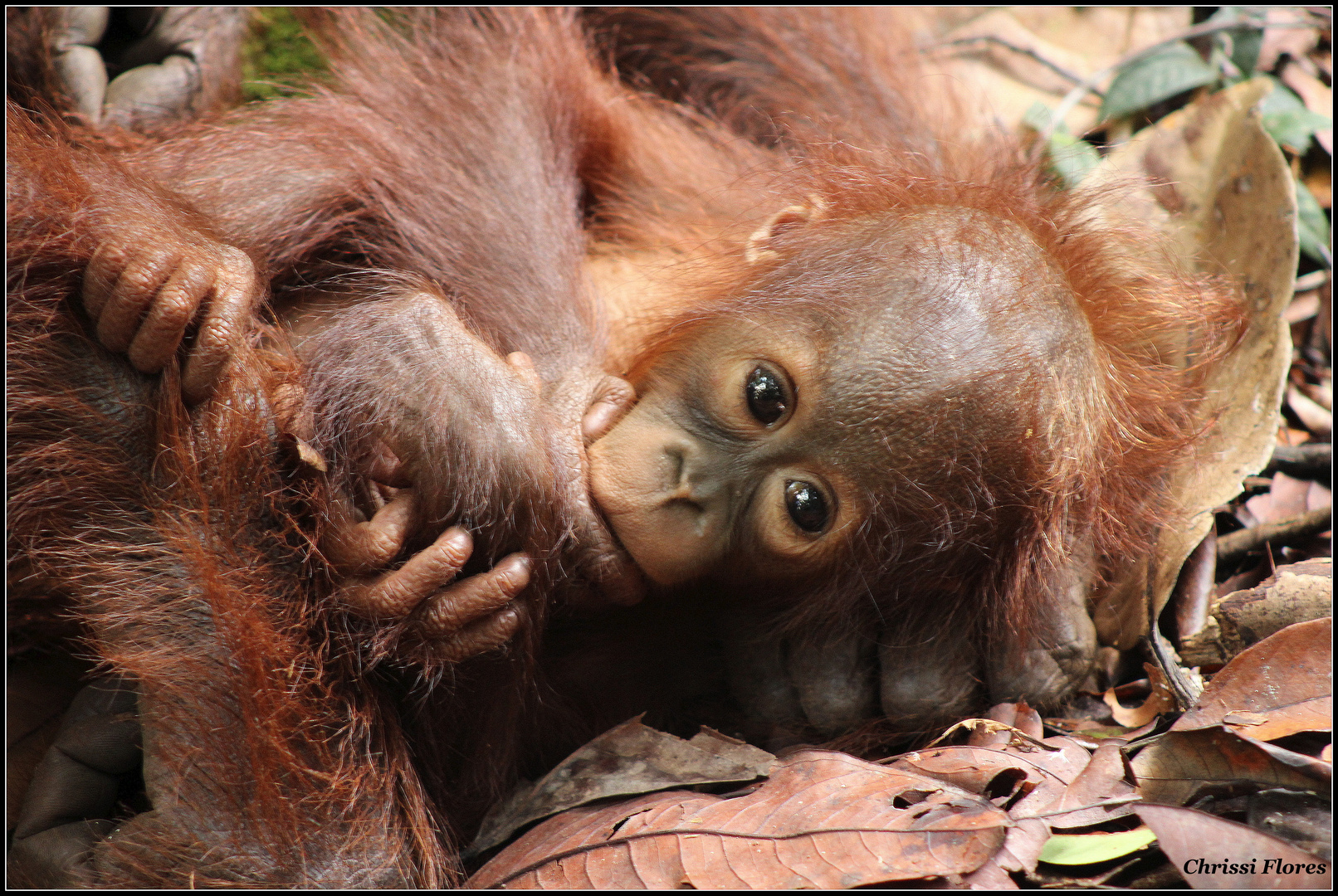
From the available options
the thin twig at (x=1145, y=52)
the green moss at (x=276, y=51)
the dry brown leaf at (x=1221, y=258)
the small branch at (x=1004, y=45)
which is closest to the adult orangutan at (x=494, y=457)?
the dry brown leaf at (x=1221, y=258)

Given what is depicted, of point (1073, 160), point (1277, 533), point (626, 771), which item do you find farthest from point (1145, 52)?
point (626, 771)

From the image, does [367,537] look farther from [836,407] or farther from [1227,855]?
[1227,855]

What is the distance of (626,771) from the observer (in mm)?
1936

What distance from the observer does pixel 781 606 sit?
7.58ft

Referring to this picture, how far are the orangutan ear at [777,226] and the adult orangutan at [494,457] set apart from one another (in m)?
0.01

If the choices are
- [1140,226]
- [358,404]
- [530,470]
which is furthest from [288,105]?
[1140,226]

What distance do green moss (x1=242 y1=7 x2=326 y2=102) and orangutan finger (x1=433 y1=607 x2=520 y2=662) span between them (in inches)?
77.9

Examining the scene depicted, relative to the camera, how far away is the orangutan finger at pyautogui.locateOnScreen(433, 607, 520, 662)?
1.90 m

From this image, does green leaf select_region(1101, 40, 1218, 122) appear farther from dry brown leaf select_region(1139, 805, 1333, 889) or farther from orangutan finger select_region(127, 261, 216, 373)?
orangutan finger select_region(127, 261, 216, 373)

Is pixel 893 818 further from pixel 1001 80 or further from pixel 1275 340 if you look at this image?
pixel 1001 80

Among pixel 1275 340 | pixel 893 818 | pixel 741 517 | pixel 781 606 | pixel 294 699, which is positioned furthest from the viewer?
pixel 1275 340

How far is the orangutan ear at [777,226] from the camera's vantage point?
7.74 feet

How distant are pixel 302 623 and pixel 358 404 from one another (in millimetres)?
423

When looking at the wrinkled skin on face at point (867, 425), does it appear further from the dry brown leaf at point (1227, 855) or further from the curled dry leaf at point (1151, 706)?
the dry brown leaf at point (1227, 855)
